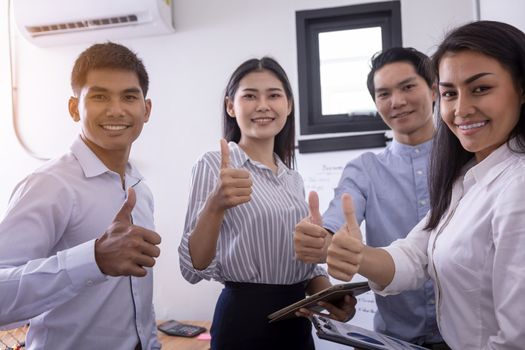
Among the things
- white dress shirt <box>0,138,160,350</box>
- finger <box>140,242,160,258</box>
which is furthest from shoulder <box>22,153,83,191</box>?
finger <box>140,242,160,258</box>

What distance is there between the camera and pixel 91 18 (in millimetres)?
2465

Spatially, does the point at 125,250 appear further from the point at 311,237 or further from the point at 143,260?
the point at 311,237

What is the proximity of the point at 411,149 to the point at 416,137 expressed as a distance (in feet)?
0.18

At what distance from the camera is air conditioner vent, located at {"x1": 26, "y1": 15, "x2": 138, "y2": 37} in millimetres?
2477

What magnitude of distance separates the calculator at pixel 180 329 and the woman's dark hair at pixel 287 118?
105 cm

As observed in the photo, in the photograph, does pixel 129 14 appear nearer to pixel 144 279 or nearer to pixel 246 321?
pixel 144 279

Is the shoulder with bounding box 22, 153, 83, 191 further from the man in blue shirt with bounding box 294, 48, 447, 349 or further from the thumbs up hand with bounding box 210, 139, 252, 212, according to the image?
the man in blue shirt with bounding box 294, 48, 447, 349

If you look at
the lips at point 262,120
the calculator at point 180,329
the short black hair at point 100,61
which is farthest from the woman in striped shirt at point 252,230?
the calculator at point 180,329

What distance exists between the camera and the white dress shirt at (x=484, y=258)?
0.86 meters

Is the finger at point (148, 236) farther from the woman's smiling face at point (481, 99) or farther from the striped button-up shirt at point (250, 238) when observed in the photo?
the woman's smiling face at point (481, 99)

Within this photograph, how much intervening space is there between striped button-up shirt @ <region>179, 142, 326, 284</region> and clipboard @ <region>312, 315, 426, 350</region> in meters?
0.31

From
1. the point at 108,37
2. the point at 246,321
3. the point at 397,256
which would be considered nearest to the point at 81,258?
the point at 246,321

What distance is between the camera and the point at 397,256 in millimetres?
1183

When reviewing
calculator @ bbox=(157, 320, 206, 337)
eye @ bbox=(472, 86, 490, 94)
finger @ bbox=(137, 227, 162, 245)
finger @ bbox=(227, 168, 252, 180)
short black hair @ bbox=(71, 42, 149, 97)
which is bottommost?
calculator @ bbox=(157, 320, 206, 337)
